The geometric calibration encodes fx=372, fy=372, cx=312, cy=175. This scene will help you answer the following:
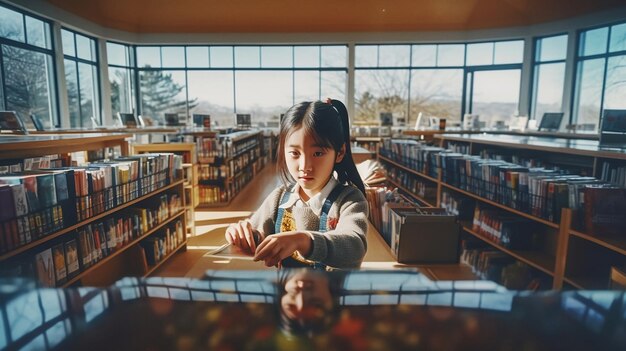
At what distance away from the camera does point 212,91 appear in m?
12.6

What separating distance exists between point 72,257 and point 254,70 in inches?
429

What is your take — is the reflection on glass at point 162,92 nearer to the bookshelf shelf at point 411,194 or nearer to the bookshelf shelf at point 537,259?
the bookshelf shelf at point 411,194

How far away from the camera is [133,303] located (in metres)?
0.52

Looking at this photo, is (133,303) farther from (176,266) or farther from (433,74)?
(433,74)

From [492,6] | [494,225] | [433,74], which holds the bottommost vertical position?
[494,225]

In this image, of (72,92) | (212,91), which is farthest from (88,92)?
(212,91)

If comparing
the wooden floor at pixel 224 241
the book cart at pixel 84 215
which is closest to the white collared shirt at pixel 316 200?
the wooden floor at pixel 224 241

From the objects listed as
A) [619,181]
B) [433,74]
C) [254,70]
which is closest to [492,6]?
[433,74]

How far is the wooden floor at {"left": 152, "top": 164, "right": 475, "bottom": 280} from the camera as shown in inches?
69.6

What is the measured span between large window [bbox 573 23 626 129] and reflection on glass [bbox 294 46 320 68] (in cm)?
727

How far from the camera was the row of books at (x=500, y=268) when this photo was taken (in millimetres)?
2881

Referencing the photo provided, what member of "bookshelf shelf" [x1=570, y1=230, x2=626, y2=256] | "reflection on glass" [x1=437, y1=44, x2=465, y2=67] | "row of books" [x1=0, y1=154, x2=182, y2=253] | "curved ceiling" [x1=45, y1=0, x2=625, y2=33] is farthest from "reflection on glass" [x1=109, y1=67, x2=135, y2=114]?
"bookshelf shelf" [x1=570, y1=230, x2=626, y2=256]

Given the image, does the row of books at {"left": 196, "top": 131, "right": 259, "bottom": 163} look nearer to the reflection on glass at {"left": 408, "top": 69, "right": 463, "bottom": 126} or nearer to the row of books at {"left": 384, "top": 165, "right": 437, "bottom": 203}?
the row of books at {"left": 384, "top": 165, "right": 437, "bottom": 203}

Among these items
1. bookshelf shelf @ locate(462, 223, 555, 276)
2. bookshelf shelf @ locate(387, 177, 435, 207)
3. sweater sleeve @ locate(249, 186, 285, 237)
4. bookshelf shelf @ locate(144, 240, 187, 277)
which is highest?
sweater sleeve @ locate(249, 186, 285, 237)
